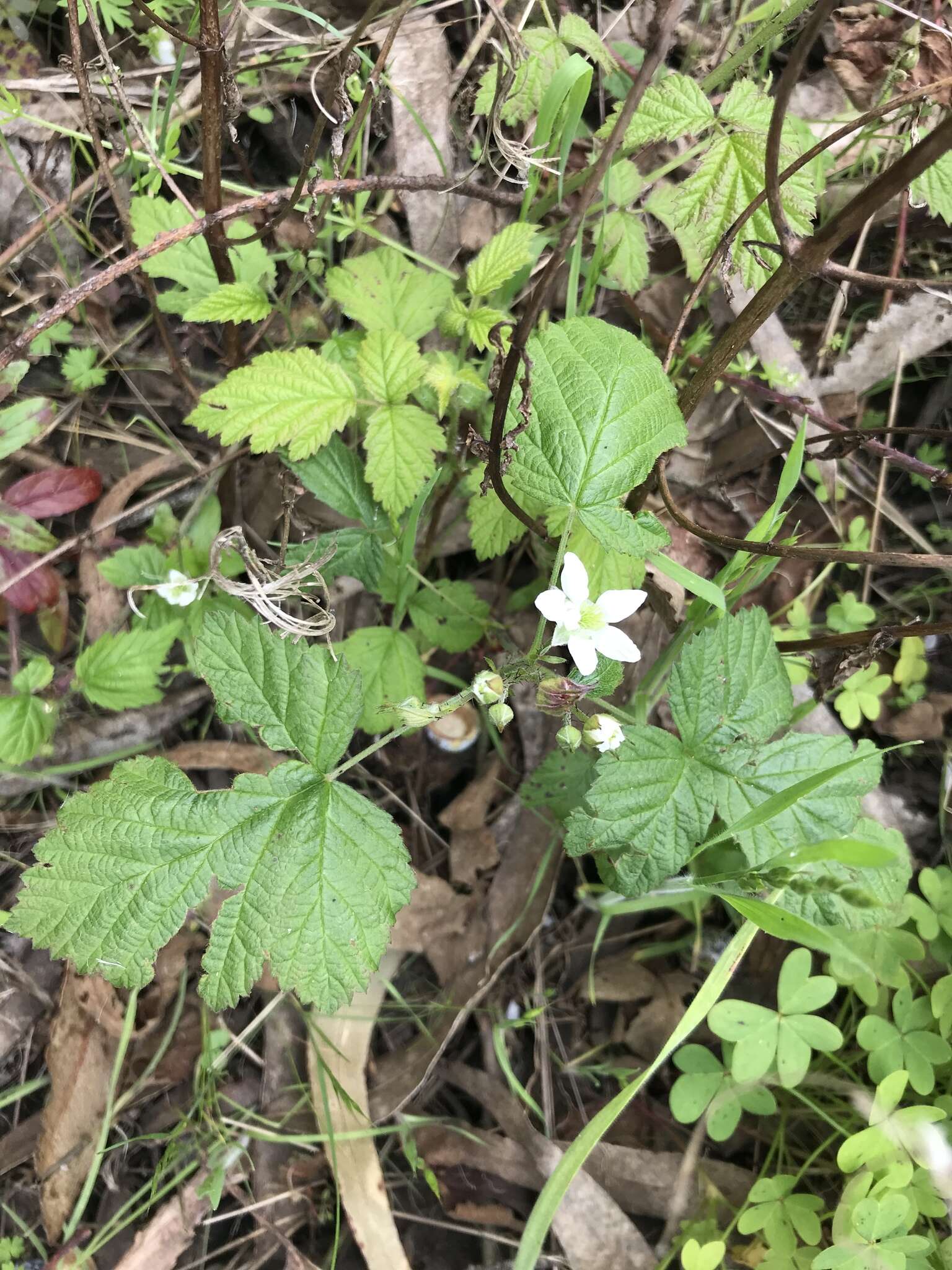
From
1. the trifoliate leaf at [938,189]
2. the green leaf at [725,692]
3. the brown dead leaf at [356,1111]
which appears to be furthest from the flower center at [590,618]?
the brown dead leaf at [356,1111]

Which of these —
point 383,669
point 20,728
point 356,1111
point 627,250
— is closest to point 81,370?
point 20,728

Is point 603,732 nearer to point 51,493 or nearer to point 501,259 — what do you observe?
point 501,259

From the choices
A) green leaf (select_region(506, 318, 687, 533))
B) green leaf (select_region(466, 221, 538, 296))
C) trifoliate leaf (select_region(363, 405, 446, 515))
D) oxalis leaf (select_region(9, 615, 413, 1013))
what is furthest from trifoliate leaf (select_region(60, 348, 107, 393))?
green leaf (select_region(506, 318, 687, 533))

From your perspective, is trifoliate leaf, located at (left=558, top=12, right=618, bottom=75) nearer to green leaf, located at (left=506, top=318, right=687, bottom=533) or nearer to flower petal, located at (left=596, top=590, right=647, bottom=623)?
green leaf, located at (left=506, top=318, right=687, bottom=533)

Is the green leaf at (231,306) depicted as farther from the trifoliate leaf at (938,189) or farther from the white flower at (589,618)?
the trifoliate leaf at (938,189)

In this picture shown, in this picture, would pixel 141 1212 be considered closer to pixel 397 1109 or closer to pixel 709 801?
pixel 397 1109

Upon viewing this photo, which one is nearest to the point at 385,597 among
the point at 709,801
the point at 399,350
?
the point at 399,350
